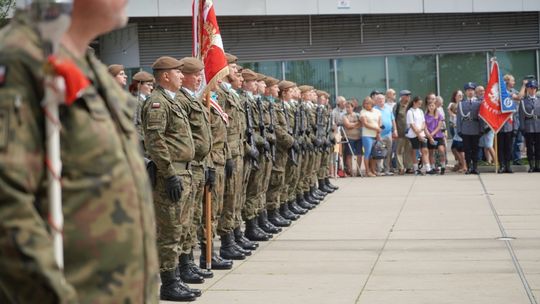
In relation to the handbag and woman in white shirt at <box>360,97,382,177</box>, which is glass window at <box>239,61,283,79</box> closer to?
woman in white shirt at <box>360,97,382,177</box>

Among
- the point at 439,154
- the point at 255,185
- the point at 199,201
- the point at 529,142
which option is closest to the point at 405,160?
the point at 439,154

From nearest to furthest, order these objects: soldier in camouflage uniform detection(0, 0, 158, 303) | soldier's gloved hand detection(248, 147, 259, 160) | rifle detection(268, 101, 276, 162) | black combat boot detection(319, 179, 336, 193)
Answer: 1. soldier in camouflage uniform detection(0, 0, 158, 303)
2. soldier's gloved hand detection(248, 147, 259, 160)
3. rifle detection(268, 101, 276, 162)
4. black combat boot detection(319, 179, 336, 193)

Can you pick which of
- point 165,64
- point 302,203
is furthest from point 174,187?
point 302,203

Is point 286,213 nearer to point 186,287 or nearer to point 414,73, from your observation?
point 186,287

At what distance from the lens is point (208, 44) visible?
444 inches

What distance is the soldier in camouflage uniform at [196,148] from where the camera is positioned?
30.7ft

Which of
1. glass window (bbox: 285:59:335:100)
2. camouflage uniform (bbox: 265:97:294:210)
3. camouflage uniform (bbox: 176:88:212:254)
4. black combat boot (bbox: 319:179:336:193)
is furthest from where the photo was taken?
glass window (bbox: 285:59:335:100)

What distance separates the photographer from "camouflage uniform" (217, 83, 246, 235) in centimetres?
1130

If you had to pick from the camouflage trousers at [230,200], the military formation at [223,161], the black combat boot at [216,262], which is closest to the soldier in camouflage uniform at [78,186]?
the military formation at [223,161]

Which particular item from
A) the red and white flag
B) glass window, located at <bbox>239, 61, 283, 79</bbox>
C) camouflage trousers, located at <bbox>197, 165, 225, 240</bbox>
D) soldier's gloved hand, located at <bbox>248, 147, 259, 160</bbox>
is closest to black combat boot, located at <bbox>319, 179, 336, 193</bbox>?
soldier's gloved hand, located at <bbox>248, 147, 259, 160</bbox>

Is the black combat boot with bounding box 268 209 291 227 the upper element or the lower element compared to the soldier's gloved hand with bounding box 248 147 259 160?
lower

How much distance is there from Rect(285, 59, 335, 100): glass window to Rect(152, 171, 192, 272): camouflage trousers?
24.0m

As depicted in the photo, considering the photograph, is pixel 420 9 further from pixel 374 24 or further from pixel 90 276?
pixel 90 276

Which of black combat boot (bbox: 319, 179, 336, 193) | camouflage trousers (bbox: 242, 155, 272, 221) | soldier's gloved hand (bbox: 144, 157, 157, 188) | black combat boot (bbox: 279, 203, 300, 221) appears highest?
soldier's gloved hand (bbox: 144, 157, 157, 188)
